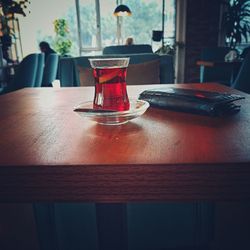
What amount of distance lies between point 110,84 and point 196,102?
0.22 m

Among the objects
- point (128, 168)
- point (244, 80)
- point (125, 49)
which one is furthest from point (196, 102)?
point (125, 49)

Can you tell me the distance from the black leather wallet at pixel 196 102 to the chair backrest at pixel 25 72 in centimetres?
231

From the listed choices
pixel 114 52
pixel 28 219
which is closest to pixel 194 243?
pixel 28 219

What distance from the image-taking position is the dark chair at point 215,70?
3.27 metres

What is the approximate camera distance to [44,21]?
6.25m

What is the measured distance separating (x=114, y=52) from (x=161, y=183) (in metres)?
2.55

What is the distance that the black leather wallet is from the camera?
2.08 ft

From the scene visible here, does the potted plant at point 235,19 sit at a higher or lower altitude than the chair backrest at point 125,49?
higher

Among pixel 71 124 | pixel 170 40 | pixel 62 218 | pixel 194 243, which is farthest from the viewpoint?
pixel 170 40

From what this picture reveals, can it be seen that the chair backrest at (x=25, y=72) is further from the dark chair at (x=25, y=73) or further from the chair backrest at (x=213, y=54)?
the chair backrest at (x=213, y=54)

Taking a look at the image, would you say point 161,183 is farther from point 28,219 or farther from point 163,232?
point 163,232

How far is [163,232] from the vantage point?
1062 millimetres

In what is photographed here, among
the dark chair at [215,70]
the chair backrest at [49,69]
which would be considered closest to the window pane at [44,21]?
the chair backrest at [49,69]

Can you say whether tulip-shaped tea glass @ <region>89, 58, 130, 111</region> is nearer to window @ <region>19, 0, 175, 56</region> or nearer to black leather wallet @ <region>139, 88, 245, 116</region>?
black leather wallet @ <region>139, 88, 245, 116</region>
